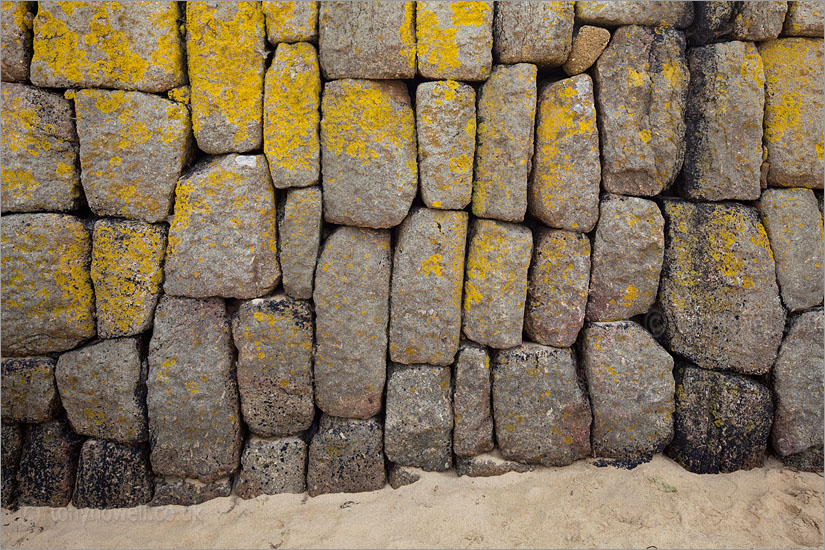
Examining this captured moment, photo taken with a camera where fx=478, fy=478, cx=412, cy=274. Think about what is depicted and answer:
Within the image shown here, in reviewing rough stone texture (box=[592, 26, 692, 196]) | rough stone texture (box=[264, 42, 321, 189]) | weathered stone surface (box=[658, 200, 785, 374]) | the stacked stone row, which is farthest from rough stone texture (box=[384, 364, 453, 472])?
rough stone texture (box=[592, 26, 692, 196])

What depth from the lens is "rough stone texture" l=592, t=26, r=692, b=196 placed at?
8.95 ft

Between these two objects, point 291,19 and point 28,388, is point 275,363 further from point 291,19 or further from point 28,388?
point 291,19

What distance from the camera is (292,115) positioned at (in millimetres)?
2676

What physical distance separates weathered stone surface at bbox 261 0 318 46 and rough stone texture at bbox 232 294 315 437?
1.48 meters

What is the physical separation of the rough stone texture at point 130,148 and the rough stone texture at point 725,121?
2.95 meters

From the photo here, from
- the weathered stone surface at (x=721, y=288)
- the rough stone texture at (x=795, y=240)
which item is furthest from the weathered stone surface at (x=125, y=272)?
the rough stone texture at (x=795, y=240)

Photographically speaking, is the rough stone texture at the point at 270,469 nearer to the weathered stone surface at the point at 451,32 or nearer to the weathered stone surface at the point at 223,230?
the weathered stone surface at the point at 223,230

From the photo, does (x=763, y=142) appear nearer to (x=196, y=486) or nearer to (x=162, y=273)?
(x=162, y=273)

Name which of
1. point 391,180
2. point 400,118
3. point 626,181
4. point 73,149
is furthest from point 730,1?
point 73,149

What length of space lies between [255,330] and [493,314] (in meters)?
1.40

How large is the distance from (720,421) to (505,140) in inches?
84.6

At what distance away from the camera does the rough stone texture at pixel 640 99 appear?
2729 millimetres

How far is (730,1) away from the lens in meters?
2.70

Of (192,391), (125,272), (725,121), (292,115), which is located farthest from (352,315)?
(725,121)
